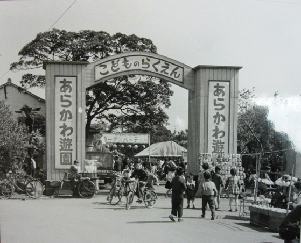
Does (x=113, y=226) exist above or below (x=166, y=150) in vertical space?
below

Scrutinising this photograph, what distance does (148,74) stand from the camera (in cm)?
1769

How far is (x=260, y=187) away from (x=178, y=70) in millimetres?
6439

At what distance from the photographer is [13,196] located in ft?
51.8

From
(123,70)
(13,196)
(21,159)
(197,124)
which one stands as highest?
(123,70)

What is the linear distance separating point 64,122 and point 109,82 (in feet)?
27.8

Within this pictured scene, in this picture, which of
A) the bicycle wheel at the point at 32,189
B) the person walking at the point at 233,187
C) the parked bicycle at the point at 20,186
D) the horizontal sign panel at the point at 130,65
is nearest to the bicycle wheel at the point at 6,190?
the parked bicycle at the point at 20,186

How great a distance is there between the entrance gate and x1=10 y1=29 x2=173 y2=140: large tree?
10.3ft

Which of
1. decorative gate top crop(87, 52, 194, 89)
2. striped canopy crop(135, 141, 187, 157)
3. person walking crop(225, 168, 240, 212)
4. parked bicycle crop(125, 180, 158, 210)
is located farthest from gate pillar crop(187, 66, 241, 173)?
striped canopy crop(135, 141, 187, 157)

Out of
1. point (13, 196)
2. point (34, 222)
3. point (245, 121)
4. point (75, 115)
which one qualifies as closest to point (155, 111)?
point (245, 121)

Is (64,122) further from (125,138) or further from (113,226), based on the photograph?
(125,138)

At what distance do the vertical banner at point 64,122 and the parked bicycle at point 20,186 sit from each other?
5.23 ft

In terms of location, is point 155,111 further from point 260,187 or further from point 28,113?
point 260,187

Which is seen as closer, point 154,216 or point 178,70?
point 154,216

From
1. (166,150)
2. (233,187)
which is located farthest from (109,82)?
(233,187)
